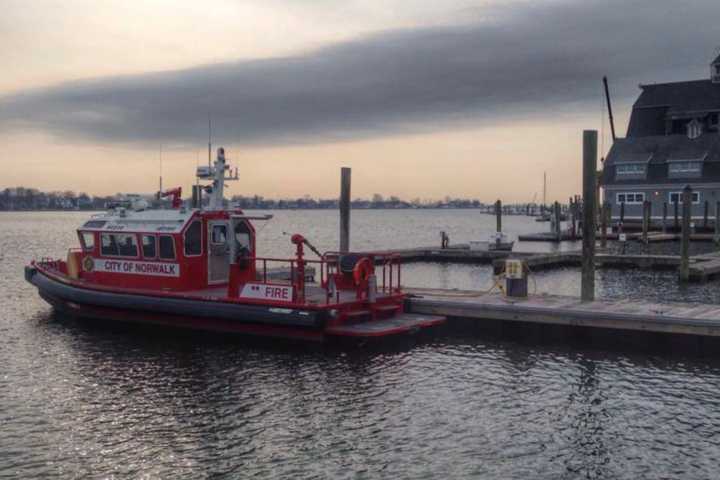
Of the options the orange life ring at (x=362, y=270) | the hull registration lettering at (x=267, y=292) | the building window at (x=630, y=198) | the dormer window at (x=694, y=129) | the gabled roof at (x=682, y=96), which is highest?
the gabled roof at (x=682, y=96)

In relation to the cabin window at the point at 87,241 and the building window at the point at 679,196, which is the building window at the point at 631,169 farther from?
the cabin window at the point at 87,241

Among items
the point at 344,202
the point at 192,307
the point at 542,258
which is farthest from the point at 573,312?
the point at 542,258

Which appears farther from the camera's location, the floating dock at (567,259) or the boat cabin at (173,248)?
the floating dock at (567,259)

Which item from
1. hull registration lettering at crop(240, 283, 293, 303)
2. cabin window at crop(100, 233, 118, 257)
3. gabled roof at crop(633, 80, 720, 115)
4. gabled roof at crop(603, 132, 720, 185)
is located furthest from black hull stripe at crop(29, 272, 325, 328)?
gabled roof at crop(633, 80, 720, 115)

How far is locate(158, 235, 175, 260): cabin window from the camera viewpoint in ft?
64.4

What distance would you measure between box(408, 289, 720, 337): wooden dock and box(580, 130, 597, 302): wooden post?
52 cm

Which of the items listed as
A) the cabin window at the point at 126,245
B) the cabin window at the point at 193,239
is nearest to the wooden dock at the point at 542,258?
the cabin window at the point at 193,239

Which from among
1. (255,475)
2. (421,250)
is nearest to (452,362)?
(255,475)

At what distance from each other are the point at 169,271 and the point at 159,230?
3.75ft

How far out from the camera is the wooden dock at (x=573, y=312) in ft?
54.0

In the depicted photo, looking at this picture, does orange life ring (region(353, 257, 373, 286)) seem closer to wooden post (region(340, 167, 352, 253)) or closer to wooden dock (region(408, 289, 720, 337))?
wooden dock (region(408, 289, 720, 337))

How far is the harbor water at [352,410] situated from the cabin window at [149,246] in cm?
223

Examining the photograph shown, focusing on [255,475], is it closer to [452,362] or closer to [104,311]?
[452,362]

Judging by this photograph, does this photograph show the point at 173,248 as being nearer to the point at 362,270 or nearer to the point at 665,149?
the point at 362,270
